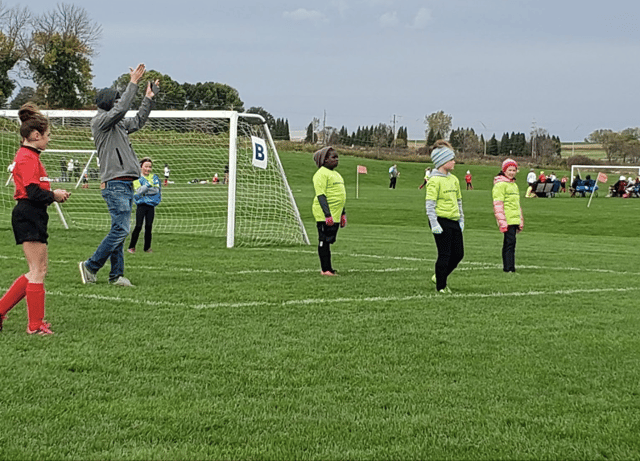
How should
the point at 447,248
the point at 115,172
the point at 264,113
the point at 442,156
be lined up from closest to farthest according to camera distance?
the point at 115,172 → the point at 447,248 → the point at 442,156 → the point at 264,113

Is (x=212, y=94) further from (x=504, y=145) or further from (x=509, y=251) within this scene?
(x=509, y=251)

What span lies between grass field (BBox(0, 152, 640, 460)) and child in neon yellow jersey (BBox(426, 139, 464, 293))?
14.6 inches

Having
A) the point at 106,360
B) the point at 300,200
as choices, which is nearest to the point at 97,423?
the point at 106,360

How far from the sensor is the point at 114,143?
950cm

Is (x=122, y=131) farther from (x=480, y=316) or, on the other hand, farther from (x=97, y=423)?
(x=97, y=423)

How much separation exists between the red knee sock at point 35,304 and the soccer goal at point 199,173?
8.66m

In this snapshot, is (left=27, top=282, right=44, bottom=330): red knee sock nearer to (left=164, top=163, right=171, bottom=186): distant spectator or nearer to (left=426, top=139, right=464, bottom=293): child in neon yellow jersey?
(left=426, top=139, right=464, bottom=293): child in neon yellow jersey

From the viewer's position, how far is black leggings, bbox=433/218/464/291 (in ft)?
31.2

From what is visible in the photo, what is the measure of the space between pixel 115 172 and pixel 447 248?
4075 mm

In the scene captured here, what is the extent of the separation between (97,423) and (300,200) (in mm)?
33816

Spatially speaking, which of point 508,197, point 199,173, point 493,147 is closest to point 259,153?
point 508,197

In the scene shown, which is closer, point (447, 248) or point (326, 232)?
point (447, 248)

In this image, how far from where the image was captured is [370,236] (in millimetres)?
19844

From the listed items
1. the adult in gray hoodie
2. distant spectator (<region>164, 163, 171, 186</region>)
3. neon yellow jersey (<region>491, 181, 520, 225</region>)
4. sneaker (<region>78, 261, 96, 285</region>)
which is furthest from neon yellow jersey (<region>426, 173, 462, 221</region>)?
distant spectator (<region>164, 163, 171, 186</region>)
